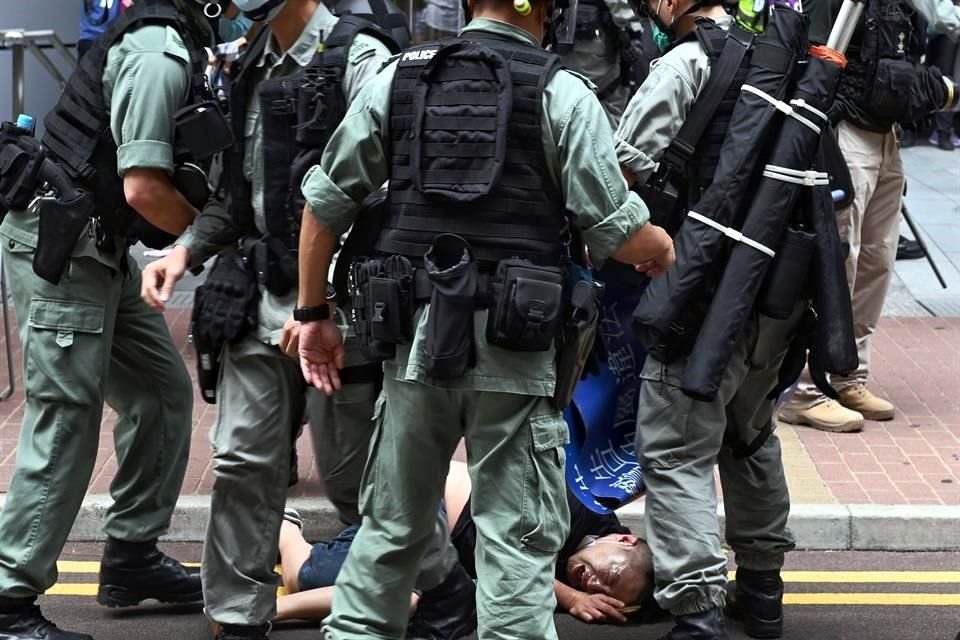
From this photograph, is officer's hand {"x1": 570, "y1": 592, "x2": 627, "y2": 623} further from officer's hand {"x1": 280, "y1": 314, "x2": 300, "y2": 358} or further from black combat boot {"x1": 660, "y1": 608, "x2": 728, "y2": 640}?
officer's hand {"x1": 280, "y1": 314, "x2": 300, "y2": 358}

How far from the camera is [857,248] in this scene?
23.1ft

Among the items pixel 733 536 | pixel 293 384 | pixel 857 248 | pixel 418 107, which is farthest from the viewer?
pixel 857 248

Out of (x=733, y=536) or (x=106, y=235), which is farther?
(x=733, y=536)

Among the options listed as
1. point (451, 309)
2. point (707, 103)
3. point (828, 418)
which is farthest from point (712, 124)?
point (828, 418)

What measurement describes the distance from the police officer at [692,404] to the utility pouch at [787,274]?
3.9 inches

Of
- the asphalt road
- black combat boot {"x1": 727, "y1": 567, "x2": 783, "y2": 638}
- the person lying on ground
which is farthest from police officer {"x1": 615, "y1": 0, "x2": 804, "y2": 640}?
the asphalt road

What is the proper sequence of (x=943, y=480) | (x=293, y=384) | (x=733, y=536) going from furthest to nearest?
(x=943, y=480) < (x=733, y=536) < (x=293, y=384)

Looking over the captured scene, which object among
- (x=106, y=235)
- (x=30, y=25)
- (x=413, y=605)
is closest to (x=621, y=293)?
(x=413, y=605)

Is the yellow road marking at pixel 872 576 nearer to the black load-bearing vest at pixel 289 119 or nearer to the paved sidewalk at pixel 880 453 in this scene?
the paved sidewalk at pixel 880 453

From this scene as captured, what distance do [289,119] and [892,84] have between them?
334 centimetres

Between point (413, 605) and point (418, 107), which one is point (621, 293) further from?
point (418, 107)

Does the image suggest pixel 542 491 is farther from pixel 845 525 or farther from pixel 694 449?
pixel 845 525

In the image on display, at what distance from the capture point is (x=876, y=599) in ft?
17.7

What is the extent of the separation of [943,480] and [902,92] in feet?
5.45
